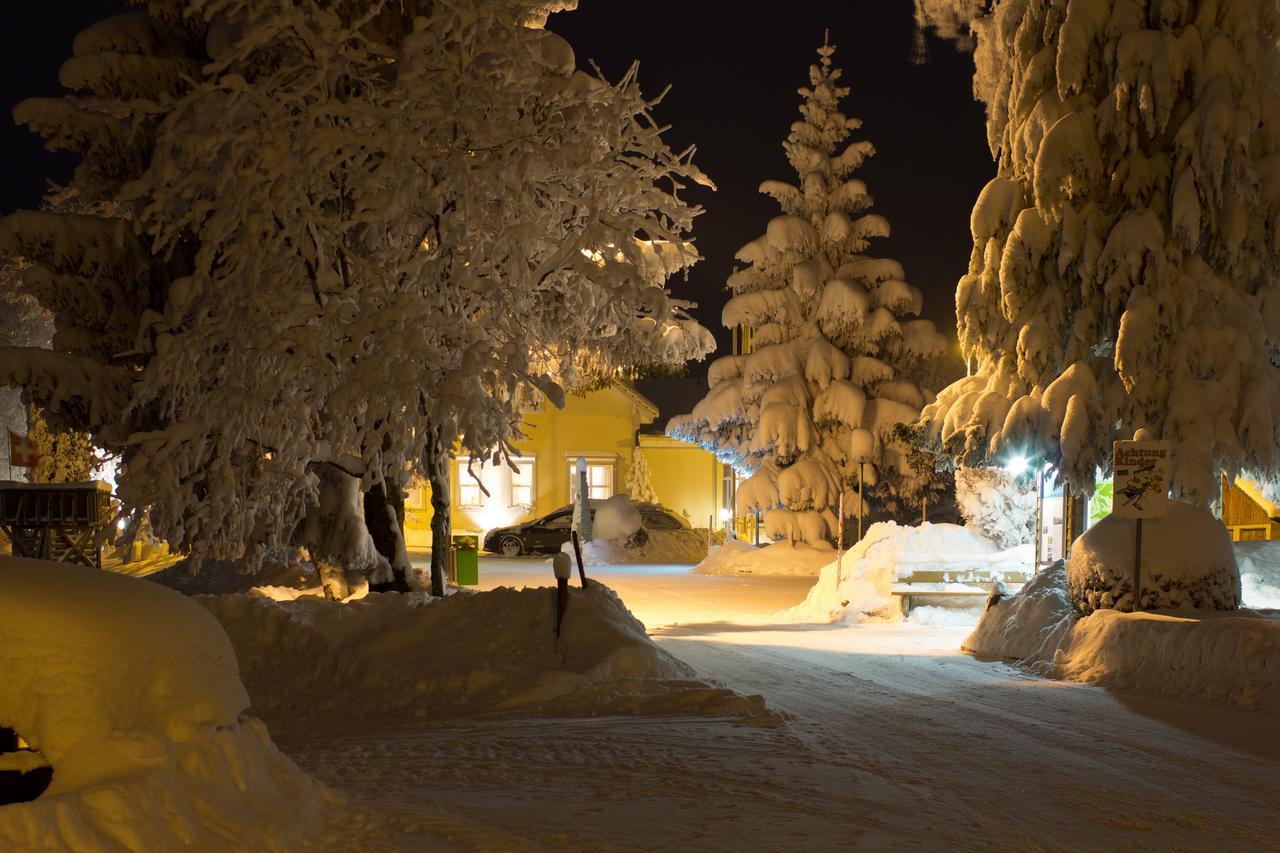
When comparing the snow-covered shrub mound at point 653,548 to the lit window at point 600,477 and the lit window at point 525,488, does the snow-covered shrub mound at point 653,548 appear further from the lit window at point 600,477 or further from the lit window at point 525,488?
the lit window at point 525,488

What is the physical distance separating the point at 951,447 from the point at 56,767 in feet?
55.4

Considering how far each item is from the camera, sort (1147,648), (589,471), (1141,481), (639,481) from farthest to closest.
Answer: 1. (589,471)
2. (639,481)
3. (1141,481)
4. (1147,648)

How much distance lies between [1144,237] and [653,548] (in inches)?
886

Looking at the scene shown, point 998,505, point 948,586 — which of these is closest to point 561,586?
point 948,586

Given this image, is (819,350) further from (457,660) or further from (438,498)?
(457,660)

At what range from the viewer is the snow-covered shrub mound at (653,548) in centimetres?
3647

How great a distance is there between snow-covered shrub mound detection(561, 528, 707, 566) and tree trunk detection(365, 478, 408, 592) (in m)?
19.1

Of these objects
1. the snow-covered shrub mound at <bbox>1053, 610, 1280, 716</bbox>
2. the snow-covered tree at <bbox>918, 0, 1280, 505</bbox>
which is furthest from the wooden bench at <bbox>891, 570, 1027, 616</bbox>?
the snow-covered shrub mound at <bbox>1053, 610, 1280, 716</bbox>

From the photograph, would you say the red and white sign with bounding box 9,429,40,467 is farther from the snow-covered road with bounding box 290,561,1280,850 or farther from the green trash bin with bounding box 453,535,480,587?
the snow-covered road with bounding box 290,561,1280,850

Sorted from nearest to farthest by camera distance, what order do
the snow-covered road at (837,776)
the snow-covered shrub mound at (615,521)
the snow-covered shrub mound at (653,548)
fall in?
the snow-covered road at (837,776), the snow-covered shrub mound at (653,548), the snow-covered shrub mound at (615,521)

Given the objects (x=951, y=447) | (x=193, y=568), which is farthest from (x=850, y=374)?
(x=193, y=568)

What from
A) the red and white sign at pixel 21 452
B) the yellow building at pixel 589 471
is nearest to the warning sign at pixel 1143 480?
the red and white sign at pixel 21 452

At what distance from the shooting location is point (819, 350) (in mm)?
35000

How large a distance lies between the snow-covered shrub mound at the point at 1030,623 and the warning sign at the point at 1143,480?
1.80 metres
